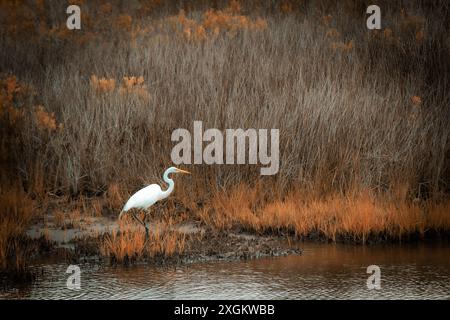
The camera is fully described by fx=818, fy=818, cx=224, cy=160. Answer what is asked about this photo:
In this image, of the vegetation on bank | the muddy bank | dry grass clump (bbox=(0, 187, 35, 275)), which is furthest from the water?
the vegetation on bank

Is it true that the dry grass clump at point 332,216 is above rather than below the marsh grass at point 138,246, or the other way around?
above

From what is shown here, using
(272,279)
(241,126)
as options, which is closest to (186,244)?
(272,279)

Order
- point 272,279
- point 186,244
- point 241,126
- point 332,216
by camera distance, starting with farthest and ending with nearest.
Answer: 1. point 241,126
2. point 332,216
3. point 186,244
4. point 272,279

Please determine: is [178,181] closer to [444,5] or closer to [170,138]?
[170,138]

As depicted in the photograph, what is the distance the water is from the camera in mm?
7137

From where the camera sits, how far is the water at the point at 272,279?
7.14 metres

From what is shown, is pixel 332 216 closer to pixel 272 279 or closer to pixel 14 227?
pixel 272 279

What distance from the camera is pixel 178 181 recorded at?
10094 millimetres

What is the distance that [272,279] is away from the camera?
7.54 meters

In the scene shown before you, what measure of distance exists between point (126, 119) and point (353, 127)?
302 cm

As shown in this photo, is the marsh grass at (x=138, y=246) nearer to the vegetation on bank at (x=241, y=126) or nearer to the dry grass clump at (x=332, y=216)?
the vegetation on bank at (x=241, y=126)

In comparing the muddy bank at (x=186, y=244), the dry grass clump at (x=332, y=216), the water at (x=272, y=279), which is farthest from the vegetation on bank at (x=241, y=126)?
the water at (x=272, y=279)

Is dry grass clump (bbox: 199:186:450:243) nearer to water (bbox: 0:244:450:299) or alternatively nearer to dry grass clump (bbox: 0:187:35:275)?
water (bbox: 0:244:450:299)

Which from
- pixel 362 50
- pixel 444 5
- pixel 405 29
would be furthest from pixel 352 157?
pixel 444 5
